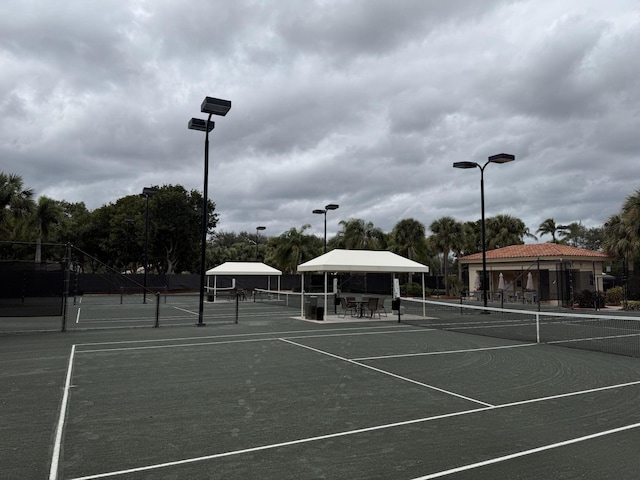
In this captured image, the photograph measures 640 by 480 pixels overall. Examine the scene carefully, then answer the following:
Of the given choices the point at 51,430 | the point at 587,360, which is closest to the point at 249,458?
the point at 51,430

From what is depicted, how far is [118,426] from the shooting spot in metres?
6.05

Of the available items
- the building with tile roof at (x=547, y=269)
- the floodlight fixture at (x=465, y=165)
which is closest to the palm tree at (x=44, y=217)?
the floodlight fixture at (x=465, y=165)

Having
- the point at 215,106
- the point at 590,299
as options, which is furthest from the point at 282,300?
the point at 215,106

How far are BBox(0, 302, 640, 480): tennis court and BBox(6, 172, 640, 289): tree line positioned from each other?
2760cm

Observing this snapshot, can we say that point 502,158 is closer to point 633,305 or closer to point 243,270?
point 633,305

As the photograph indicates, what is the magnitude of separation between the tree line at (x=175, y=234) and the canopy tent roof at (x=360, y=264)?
18823 millimetres

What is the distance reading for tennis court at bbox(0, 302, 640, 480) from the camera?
479cm

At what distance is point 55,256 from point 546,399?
62512mm

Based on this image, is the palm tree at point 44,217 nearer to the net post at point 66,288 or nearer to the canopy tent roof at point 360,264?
the net post at point 66,288

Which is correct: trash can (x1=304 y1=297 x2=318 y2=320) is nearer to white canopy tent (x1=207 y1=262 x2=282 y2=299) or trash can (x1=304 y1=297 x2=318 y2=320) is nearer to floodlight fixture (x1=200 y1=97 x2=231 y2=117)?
floodlight fixture (x1=200 y1=97 x2=231 y2=117)

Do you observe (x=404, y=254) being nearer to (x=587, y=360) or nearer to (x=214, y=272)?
(x=214, y=272)

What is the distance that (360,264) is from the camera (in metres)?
21.5

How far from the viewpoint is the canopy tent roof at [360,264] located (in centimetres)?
2105

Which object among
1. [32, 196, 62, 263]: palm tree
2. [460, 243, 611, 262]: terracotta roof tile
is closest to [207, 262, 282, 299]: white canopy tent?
[32, 196, 62, 263]: palm tree
